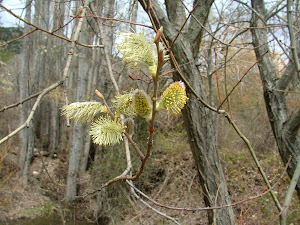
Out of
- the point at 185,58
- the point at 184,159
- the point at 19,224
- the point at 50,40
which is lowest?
the point at 19,224

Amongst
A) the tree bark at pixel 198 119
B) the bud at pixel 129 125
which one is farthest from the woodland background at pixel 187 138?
the bud at pixel 129 125

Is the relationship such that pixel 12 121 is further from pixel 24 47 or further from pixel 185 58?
pixel 185 58

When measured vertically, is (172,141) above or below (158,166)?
above

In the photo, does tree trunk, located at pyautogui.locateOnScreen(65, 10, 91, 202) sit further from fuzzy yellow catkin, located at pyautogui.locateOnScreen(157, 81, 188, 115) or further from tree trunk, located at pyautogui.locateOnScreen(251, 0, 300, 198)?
fuzzy yellow catkin, located at pyautogui.locateOnScreen(157, 81, 188, 115)

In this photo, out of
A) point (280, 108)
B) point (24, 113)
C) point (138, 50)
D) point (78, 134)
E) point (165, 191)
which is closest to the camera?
point (138, 50)

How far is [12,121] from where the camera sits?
1216 cm

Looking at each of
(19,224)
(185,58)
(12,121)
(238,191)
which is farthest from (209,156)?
(12,121)

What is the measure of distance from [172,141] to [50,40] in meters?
10.0

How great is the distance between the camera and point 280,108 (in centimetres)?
391

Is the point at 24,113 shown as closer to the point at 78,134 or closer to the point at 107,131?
the point at 78,134

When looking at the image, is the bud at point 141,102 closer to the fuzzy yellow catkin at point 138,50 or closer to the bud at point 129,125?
the fuzzy yellow catkin at point 138,50

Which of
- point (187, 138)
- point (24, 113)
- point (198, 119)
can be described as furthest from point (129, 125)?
point (24, 113)

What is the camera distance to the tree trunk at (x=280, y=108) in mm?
3650

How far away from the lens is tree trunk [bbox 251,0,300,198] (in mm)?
3650
